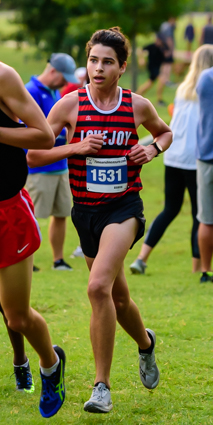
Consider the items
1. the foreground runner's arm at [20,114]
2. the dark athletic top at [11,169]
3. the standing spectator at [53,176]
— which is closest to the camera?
the foreground runner's arm at [20,114]

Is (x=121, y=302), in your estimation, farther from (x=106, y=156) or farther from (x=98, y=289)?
(x=106, y=156)

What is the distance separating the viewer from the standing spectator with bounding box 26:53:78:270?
25.2 feet

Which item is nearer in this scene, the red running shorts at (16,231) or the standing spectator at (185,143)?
the red running shorts at (16,231)

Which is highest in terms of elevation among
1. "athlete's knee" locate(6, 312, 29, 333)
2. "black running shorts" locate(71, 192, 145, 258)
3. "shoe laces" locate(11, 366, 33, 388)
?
"black running shorts" locate(71, 192, 145, 258)

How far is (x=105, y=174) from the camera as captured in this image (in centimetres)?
400

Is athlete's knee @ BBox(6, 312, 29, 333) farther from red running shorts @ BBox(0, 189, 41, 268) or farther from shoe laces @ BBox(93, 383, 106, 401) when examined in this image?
shoe laces @ BBox(93, 383, 106, 401)

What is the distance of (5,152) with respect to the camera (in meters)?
3.56

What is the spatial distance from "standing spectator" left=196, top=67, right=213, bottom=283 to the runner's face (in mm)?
2648

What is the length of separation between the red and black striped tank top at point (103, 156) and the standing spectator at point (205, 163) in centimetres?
266

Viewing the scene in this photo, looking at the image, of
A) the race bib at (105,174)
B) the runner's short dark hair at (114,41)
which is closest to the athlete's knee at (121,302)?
the race bib at (105,174)

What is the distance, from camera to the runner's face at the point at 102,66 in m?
4.05

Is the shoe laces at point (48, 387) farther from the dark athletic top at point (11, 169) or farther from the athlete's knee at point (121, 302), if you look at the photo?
the dark athletic top at point (11, 169)

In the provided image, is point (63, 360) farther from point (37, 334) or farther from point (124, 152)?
point (124, 152)

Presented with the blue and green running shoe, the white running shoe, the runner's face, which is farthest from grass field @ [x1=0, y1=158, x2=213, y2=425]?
the runner's face
